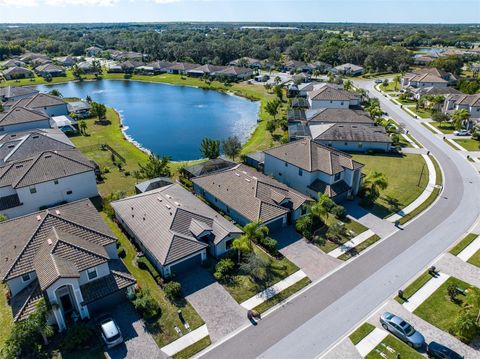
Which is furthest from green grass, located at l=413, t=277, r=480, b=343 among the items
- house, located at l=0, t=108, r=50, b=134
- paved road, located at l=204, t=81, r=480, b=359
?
house, located at l=0, t=108, r=50, b=134

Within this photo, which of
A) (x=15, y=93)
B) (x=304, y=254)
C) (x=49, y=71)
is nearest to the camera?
(x=304, y=254)

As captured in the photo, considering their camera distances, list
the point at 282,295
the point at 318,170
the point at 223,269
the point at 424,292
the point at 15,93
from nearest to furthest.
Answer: the point at 282,295, the point at 424,292, the point at 223,269, the point at 318,170, the point at 15,93

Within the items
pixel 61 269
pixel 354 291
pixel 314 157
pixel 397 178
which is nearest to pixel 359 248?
pixel 354 291

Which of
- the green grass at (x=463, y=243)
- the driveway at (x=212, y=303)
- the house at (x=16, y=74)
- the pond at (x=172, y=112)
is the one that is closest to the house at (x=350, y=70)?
the pond at (x=172, y=112)

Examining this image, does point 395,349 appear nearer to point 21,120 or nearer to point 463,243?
point 463,243

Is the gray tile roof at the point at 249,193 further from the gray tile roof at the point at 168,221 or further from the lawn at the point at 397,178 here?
the lawn at the point at 397,178
